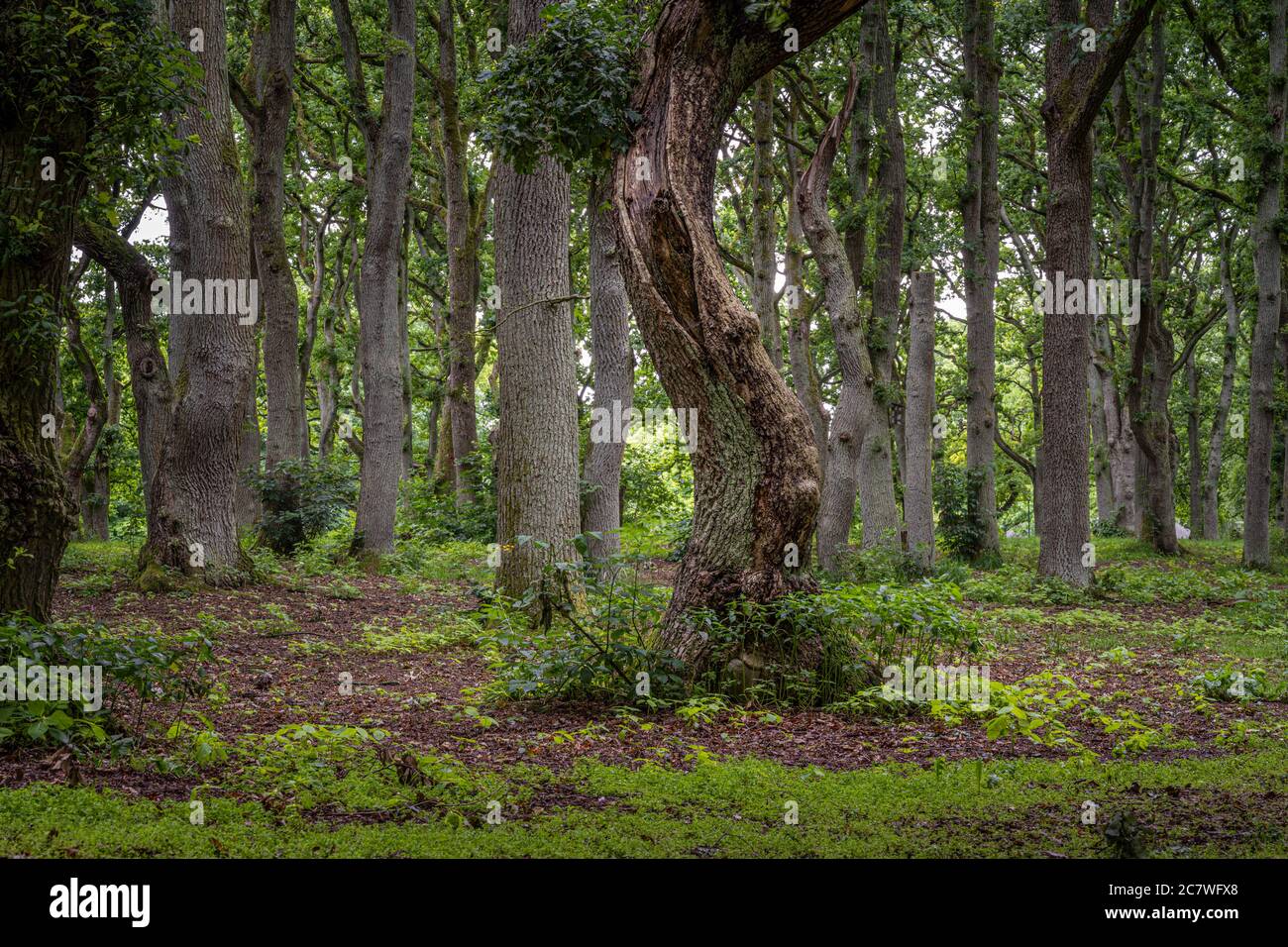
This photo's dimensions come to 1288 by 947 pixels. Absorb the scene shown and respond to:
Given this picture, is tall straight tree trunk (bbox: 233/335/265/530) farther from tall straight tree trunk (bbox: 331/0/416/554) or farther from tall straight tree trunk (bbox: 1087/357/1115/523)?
tall straight tree trunk (bbox: 1087/357/1115/523)

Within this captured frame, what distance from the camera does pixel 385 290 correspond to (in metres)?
16.2

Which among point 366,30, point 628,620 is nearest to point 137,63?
point 628,620

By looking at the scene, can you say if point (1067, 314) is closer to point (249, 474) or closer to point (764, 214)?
point (764, 214)

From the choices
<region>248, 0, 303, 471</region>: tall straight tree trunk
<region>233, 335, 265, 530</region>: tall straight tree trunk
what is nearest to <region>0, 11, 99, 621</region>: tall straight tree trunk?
<region>248, 0, 303, 471</region>: tall straight tree trunk

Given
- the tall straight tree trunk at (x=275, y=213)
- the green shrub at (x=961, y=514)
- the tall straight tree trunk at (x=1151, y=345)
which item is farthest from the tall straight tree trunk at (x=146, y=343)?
the tall straight tree trunk at (x=1151, y=345)

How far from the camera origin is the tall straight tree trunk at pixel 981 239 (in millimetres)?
18359

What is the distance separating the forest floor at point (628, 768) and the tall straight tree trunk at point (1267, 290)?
970 cm

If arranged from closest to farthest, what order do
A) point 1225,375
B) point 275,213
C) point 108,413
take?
point 275,213
point 108,413
point 1225,375

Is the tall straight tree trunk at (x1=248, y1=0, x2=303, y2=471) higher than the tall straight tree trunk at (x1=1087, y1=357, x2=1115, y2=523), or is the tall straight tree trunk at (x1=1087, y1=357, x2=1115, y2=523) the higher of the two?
the tall straight tree trunk at (x1=248, y1=0, x2=303, y2=471)

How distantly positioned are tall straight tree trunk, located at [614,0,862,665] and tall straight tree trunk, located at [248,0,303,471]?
405 inches

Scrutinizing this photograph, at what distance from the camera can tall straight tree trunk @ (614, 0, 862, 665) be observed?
7.69 m

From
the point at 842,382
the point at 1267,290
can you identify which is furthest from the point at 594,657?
the point at 1267,290

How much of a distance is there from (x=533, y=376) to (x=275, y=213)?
8739 millimetres
